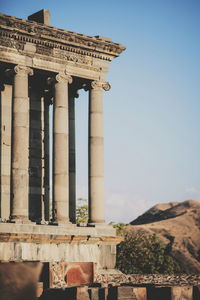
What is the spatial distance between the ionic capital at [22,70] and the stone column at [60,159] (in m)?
2.02

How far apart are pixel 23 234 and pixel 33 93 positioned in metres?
10.9

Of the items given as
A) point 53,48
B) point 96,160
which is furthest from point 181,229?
point 53,48

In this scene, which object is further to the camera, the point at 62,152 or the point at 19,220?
the point at 62,152

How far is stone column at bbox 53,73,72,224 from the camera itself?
37.8 m

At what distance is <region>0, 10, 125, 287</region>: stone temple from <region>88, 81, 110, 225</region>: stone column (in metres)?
0.06

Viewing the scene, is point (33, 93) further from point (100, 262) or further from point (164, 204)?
point (164, 204)

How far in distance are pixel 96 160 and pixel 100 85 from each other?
4924 mm

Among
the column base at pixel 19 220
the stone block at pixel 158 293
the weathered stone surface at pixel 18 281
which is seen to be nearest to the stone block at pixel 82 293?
the stone block at pixel 158 293

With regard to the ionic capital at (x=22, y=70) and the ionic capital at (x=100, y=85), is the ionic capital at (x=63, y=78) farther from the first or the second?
the ionic capital at (x=22, y=70)

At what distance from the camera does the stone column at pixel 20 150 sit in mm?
35781

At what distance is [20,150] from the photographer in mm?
36438

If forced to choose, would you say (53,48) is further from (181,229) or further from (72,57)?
(181,229)

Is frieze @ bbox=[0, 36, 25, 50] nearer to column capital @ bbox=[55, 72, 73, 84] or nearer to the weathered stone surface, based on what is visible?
column capital @ bbox=[55, 72, 73, 84]

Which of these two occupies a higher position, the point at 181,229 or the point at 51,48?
the point at 51,48
